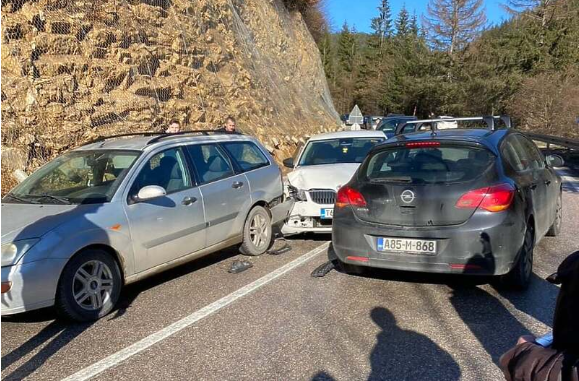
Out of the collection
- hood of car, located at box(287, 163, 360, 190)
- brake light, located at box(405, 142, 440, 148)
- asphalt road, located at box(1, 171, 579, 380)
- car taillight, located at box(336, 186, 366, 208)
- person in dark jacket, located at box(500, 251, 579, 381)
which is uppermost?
brake light, located at box(405, 142, 440, 148)

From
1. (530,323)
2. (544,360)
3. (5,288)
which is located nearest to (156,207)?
(5,288)

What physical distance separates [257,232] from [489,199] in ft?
11.1

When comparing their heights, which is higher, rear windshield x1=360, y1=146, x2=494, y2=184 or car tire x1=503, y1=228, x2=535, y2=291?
rear windshield x1=360, y1=146, x2=494, y2=184

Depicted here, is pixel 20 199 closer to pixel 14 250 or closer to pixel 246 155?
pixel 14 250

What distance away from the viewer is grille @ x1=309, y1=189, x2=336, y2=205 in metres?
7.84

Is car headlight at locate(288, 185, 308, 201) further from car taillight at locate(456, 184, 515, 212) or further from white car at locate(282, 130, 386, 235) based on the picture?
car taillight at locate(456, 184, 515, 212)

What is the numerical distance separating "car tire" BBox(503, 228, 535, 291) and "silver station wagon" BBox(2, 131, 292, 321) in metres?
3.31

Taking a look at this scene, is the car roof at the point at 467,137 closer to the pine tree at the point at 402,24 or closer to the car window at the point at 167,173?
the car window at the point at 167,173

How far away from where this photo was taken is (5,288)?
4395 millimetres

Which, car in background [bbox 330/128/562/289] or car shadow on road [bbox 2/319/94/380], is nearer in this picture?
car shadow on road [bbox 2/319/94/380]

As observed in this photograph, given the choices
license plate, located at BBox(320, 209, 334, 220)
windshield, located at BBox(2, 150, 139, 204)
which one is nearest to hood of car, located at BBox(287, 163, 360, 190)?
license plate, located at BBox(320, 209, 334, 220)

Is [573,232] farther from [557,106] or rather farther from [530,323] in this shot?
[557,106]

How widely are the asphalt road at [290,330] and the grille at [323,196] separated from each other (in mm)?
1633

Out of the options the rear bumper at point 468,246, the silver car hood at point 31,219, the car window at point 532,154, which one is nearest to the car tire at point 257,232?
the rear bumper at point 468,246
